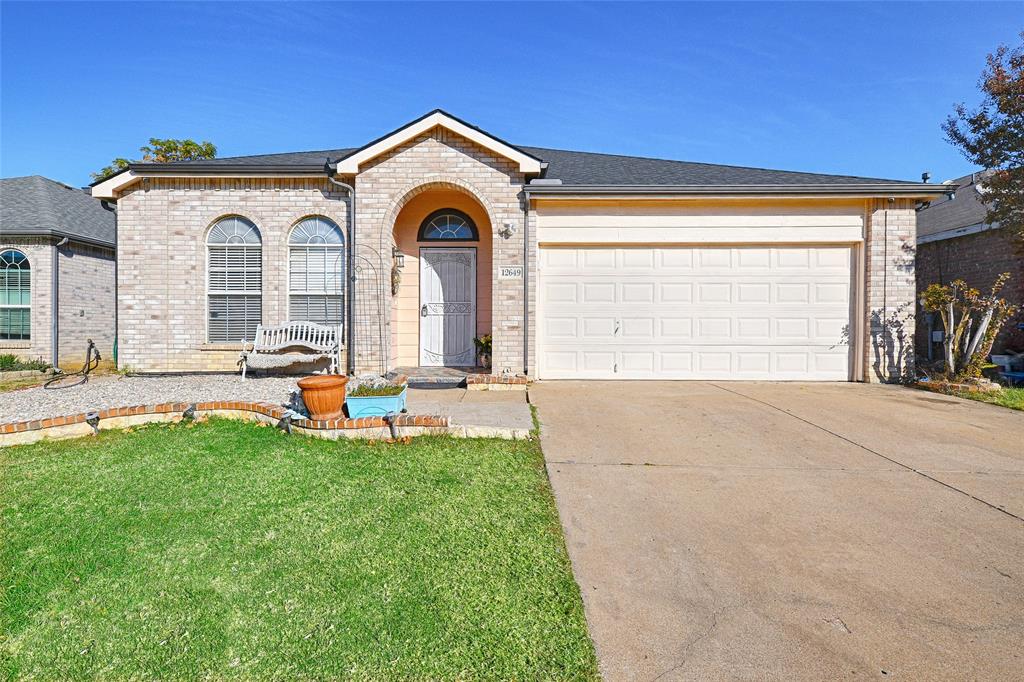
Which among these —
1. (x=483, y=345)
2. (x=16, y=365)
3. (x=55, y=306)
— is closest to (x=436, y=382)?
(x=483, y=345)

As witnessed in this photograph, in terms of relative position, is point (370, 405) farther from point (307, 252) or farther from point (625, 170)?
point (625, 170)

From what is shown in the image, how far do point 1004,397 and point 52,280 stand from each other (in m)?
18.2

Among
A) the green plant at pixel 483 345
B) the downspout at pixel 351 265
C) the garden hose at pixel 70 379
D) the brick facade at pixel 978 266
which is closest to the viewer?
the garden hose at pixel 70 379

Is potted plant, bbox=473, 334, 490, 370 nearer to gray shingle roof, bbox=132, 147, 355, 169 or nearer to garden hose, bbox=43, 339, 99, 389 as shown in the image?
gray shingle roof, bbox=132, 147, 355, 169

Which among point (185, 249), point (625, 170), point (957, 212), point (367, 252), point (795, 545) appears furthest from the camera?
point (957, 212)

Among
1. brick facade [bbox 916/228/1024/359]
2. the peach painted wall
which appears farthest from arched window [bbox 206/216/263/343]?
brick facade [bbox 916/228/1024/359]

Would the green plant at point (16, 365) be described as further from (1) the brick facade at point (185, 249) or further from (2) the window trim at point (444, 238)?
(2) the window trim at point (444, 238)

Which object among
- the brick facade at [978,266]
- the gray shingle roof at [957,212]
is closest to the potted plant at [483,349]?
the brick facade at [978,266]

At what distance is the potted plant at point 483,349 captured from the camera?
29.9 feet

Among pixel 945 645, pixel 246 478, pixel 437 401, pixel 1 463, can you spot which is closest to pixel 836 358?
pixel 437 401

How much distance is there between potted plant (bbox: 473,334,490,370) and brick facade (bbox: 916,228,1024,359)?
831 cm

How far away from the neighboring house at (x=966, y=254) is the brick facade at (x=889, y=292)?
2.01m

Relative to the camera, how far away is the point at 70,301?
11.2 meters

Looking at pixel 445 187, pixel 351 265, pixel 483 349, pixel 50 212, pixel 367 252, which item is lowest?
pixel 483 349
